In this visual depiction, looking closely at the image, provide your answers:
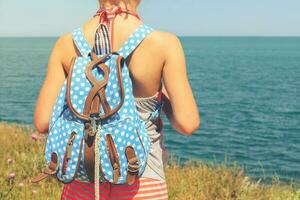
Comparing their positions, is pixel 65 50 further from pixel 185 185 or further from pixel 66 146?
pixel 185 185

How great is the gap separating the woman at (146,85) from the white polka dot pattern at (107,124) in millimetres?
70

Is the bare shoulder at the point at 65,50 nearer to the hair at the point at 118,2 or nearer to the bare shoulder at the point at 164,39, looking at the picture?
the hair at the point at 118,2

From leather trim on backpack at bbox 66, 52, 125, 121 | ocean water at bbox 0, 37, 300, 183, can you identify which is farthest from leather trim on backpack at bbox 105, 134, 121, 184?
ocean water at bbox 0, 37, 300, 183

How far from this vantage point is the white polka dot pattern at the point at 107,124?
2387 millimetres

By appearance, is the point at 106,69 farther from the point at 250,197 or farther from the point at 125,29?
the point at 250,197

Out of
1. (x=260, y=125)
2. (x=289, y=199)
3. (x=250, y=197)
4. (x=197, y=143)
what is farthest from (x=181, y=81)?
(x=260, y=125)

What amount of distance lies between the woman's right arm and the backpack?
145mm

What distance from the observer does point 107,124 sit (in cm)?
239

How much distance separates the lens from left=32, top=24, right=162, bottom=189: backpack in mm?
2369

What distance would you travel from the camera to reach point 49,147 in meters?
2.51

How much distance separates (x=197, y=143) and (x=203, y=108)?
587 inches

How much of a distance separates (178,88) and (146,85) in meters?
0.15

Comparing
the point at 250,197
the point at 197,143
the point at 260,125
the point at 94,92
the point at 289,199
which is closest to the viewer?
the point at 94,92

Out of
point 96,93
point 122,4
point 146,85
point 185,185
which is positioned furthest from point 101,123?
point 185,185
